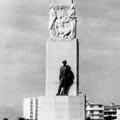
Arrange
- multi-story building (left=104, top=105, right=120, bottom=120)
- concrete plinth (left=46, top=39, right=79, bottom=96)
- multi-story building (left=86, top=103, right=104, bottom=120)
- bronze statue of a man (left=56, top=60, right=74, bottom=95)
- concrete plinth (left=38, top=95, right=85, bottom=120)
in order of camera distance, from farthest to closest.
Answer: multi-story building (left=104, top=105, right=120, bottom=120), multi-story building (left=86, top=103, right=104, bottom=120), concrete plinth (left=46, top=39, right=79, bottom=96), bronze statue of a man (left=56, top=60, right=74, bottom=95), concrete plinth (left=38, top=95, right=85, bottom=120)

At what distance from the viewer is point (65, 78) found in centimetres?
3366

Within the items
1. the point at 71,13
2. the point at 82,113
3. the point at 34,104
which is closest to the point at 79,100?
the point at 82,113

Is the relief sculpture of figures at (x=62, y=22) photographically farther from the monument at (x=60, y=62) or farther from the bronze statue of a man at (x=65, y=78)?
the bronze statue of a man at (x=65, y=78)

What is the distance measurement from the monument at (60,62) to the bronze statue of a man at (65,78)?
20 centimetres

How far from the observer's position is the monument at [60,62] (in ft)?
108

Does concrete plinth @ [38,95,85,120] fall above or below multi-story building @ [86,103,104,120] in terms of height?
below

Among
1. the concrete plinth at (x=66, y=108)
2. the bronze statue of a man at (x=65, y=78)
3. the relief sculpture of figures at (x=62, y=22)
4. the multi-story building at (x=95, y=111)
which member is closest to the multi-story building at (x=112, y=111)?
the multi-story building at (x=95, y=111)

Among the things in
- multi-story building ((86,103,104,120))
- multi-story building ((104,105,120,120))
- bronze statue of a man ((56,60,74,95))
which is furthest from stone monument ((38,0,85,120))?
multi-story building ((104,105,120,120))

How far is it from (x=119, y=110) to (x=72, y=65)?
450 ft

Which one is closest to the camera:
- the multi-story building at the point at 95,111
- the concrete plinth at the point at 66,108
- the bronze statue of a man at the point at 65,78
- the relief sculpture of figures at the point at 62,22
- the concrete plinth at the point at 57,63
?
the concrete plinth at the point at 66,108

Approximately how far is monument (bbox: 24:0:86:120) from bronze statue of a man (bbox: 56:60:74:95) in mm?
196

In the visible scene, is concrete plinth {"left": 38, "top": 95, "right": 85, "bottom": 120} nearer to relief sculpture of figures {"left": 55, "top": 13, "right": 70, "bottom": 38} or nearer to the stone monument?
the stone monument

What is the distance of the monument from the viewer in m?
→ 33.0

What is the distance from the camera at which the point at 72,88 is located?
111ft
